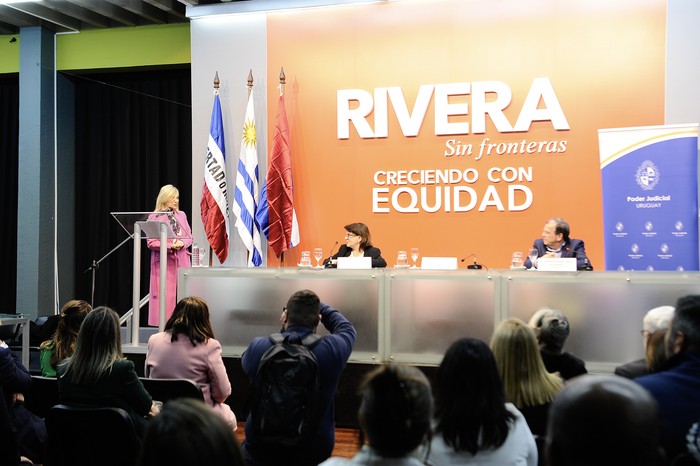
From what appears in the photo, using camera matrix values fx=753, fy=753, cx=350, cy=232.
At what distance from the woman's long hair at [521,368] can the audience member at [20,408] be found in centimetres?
214

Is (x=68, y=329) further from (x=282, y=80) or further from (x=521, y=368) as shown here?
(x=282, y=80)

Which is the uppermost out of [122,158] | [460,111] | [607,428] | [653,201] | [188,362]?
[460,111]

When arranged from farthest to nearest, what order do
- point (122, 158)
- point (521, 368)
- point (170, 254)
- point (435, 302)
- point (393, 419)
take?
point (122, 158) → point (170, 254) → point (435, 302) → point (521, 368) → point (393, 419)

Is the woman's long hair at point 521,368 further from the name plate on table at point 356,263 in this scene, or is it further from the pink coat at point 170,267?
the pink coat at point 170,267

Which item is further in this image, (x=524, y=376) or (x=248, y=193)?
(x=248, y=193)

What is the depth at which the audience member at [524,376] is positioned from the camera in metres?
2.73

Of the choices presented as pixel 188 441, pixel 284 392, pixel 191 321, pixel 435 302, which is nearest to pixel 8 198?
pixel 435 302

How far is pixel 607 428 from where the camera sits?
1.18m

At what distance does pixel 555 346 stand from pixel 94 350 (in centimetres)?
198

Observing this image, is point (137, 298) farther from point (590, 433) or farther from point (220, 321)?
point (590, 433)

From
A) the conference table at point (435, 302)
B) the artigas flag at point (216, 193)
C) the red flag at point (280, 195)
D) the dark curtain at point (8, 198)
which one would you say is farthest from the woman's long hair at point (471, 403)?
the dark curtain at point (8, 198)

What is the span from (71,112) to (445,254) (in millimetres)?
5245

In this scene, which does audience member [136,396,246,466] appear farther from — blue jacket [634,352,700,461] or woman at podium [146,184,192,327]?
woman at podium [146,184,192,327]

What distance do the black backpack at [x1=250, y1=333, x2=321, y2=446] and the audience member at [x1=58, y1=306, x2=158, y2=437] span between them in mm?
597
